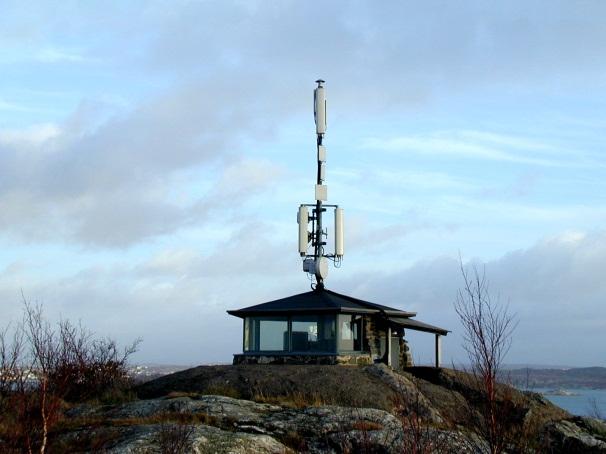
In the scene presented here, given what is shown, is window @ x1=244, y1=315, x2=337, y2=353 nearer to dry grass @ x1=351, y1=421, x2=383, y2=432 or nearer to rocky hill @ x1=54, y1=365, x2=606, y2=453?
rocky hill @ x1=54, y1=365, x2=606, y2=453

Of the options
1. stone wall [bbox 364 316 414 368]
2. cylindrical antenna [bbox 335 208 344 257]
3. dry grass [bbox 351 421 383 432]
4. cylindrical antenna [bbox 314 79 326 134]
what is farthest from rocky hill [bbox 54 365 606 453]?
cylindrical antenna [bbox 314 79 326 134]

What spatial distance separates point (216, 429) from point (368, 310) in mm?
13342

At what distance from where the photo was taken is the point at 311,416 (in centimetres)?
2328

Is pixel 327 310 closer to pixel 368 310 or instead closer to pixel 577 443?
pixel 368 310

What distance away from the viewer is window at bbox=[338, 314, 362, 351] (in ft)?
107

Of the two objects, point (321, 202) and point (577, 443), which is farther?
point (321, 202)

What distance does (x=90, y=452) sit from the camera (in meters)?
19.6

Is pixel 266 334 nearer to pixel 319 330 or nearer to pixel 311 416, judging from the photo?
pixel 319 330

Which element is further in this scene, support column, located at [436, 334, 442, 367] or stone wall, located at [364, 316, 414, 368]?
support column, located at [436, 334, 442, 367]

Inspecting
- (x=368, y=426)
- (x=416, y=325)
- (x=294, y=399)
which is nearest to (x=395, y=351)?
(x=416, y=325)

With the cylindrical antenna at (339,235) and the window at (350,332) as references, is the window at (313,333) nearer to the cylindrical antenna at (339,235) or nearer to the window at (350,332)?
the window at (350,332)

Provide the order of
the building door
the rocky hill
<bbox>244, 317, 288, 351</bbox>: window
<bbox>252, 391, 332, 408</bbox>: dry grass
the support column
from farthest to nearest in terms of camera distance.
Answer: the support column → the building door → <bbox>244, 317, 288, 351</bbox>: window → <bbox>252, 391, 332, 408</bbox>: dry grass → the rocky hill

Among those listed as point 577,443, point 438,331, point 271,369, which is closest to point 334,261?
point 438,331

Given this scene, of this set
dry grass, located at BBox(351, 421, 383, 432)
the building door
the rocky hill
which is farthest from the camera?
the building door
